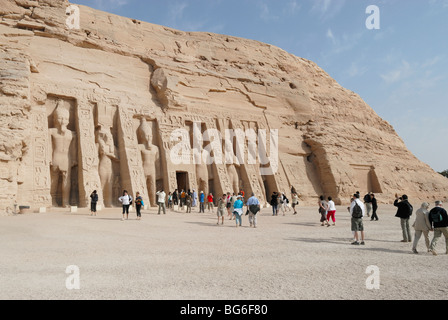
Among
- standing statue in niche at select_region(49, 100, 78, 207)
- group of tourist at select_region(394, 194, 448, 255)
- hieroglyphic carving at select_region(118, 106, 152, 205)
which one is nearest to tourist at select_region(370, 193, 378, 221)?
group of tourist at select_region(394, 194, 448, 255)

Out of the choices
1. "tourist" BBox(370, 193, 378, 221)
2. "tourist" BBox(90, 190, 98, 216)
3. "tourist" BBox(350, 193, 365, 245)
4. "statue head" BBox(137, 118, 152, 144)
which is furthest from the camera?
"statue head" BBox(137, 118, 152, 144)

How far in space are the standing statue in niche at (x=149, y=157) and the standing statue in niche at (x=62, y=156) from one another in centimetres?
373

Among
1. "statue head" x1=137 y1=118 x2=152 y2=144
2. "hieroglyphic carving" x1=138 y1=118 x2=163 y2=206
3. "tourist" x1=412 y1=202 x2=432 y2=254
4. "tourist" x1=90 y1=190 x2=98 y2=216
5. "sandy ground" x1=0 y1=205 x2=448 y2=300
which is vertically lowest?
"sandy ground" x1=0 y1=205 x2=448 y2=300

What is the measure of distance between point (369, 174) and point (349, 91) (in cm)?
1012

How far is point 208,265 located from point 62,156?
13.8 m

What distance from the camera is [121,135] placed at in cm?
Answer: 1928

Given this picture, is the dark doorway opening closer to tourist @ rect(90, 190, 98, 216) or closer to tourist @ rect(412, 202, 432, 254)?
tourist @ rect(90, 190, 98, 216)

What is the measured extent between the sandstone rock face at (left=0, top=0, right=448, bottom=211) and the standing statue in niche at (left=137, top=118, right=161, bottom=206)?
0.06 meters

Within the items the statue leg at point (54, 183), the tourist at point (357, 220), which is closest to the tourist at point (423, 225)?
the tourist at point (357, 220)

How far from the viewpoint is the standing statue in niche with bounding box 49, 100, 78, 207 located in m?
17.2

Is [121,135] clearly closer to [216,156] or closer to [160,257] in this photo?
[216,156]

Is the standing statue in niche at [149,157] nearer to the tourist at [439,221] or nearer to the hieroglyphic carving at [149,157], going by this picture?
the hieroglyphic carving at [149,157]

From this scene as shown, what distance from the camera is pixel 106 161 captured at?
61.3 feet
